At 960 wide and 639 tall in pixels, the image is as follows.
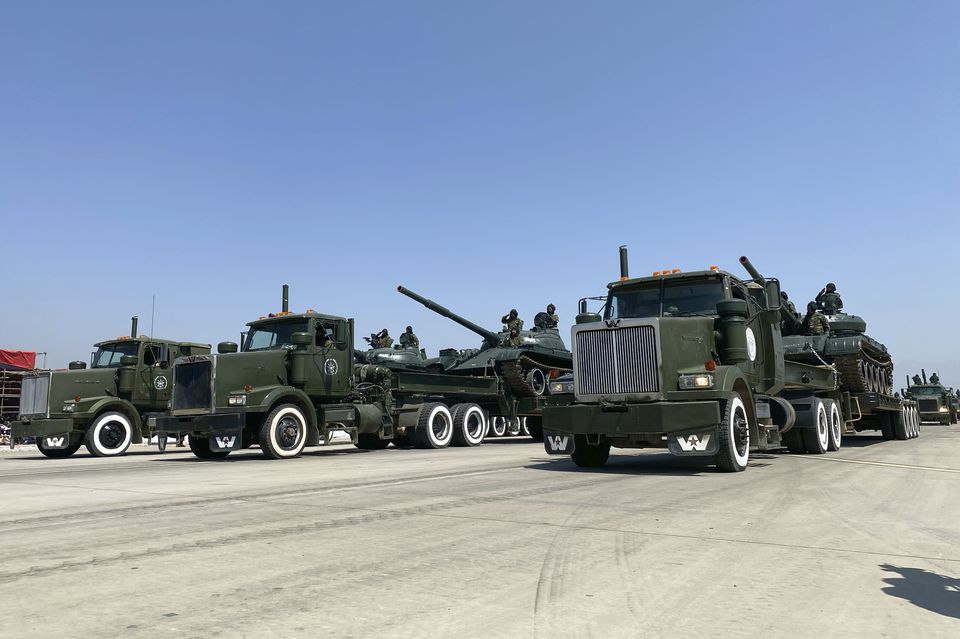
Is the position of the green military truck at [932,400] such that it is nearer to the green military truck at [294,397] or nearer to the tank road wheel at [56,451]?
the green military truck at [294,397]

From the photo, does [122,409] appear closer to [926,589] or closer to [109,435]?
[109,435]

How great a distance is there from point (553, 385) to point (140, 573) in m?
7.23

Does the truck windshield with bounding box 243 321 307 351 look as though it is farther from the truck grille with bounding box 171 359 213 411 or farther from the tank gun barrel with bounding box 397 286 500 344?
the tank gun barrel with bounding box 397 286 500 344

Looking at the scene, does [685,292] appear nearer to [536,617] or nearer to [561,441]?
[561,441]

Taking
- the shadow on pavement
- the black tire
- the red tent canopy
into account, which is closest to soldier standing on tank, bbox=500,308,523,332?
the black tire

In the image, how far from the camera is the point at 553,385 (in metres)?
10.6

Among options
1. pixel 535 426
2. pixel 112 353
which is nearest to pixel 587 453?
pixel 535 426

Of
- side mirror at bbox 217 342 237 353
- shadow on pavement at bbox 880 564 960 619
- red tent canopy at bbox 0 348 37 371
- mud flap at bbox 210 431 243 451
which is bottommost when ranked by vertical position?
shadow on pavement at bbox 880 564 960 619

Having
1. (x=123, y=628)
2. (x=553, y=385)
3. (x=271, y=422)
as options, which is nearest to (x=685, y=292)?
(x=553, y=385)

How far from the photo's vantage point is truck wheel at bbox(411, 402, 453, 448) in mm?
17250

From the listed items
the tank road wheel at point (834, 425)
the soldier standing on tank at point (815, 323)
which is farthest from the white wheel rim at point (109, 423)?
the soldier standing on tank at point (815, 323)

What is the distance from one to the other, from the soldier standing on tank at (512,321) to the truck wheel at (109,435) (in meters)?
11.0

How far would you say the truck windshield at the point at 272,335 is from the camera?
1507 centimetres

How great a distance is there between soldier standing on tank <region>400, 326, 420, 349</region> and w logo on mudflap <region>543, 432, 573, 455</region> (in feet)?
43.2
